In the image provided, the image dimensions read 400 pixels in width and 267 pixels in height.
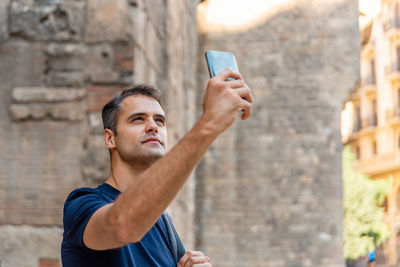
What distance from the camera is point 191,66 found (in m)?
9.27

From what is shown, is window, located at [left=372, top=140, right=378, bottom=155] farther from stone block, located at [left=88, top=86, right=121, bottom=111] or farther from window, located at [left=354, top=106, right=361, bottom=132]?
stone block, located at [left=88, top=86, right=121, bottom=111]

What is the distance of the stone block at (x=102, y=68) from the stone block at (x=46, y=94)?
11 centimetres

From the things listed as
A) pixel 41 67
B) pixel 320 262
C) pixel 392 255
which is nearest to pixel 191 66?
pixel 320 262

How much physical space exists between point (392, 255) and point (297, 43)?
82.5 feet

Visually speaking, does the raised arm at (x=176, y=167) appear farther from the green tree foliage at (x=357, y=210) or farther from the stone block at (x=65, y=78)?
the green tree foliage at (x=357, y=210)

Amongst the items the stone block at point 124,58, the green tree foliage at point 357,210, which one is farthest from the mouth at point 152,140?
the green tree foliage at point 357,210

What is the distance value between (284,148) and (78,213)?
830 centimetres

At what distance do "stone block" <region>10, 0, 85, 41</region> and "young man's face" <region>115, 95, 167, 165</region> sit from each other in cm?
253

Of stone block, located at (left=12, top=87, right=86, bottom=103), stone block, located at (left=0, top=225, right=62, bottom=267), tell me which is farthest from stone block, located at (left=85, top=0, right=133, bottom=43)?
stone block, located at (left=0, top=225, right=62, bottom=267)

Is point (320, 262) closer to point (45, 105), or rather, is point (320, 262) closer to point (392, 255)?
point (45, 105)

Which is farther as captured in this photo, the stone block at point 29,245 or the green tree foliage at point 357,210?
the green tree foliage at point 357,210

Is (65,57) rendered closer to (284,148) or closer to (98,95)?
(98,95)

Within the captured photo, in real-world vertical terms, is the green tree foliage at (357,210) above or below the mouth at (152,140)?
below

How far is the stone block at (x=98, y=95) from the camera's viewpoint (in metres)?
4.27
